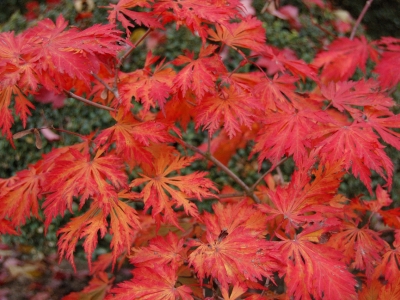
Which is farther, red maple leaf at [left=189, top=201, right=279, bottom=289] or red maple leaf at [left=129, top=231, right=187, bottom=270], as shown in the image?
red maple leaf at [left=129, top=231, right=187, bottom=270]

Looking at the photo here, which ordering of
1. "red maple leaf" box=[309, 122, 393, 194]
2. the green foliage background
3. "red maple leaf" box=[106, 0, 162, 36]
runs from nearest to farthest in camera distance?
"red maple leaf" box=[309, 122, 393, 194] < "red maple leaf" box=[106, 0, 162, 36] < the green foliage background


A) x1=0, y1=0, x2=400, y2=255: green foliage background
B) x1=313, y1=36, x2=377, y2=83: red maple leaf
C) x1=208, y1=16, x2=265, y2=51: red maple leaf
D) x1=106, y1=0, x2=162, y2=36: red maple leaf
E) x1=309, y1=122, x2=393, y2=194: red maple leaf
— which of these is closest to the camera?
x1=309, y1=122, x2=393, y2=194: red maple leaf

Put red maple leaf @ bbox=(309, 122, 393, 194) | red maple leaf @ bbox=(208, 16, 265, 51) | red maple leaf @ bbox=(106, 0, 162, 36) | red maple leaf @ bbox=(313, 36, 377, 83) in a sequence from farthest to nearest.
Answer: red maple leaf @ bbox=(313, 36, 377, 83) < red maple leaf @ bbox=(208, 16, 265, 51) < red maple leaf @ bbox=(106, 0, 162, 36) < red maple leaf @ bbox=(309, 122, 393, 194)

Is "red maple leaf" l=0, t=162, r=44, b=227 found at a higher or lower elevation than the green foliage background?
higher

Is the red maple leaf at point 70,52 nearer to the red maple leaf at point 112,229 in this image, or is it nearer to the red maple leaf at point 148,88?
the red maple leaf at point 148,88

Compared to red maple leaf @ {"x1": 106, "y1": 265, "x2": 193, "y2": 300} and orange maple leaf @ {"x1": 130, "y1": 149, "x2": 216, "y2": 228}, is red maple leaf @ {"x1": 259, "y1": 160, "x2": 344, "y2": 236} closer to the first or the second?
orange maple leaf @ {"x1": 130, "y1": 149, "x2": 216, "y2": 228}

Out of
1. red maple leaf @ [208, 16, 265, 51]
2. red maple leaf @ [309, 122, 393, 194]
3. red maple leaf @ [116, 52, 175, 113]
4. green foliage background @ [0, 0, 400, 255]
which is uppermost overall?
red maple leaf @ [208, 16, 265, 51]

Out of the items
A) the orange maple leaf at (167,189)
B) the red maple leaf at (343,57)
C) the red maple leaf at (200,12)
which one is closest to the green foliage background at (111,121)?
the red maple leaf at (343,57)

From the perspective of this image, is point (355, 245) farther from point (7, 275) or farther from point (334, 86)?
point (7, 275)

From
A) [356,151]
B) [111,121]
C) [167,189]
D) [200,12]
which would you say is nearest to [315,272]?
[356,151]

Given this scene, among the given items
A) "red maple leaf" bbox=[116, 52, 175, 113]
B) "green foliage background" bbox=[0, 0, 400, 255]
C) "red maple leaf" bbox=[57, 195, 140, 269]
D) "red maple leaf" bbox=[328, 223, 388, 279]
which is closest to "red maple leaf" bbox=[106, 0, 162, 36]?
"red maple leaf" bbox=[116, 52, 175, 113]

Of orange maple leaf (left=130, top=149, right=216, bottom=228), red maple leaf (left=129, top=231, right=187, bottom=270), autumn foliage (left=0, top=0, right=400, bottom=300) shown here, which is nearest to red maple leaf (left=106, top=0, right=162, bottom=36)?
autumn foliage (left=0, top=0, right=400, bottom=300)

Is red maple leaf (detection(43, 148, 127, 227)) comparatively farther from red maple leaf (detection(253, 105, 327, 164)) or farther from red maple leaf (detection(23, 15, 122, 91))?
red maple leaf (detection(253, 105, 327, 164))

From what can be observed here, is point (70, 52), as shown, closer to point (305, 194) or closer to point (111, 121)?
point (305, 194)
